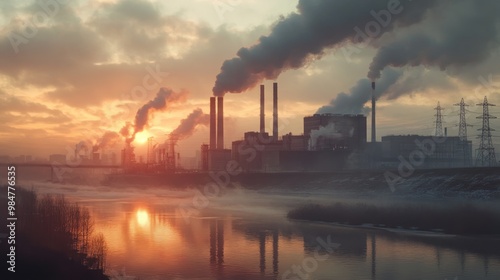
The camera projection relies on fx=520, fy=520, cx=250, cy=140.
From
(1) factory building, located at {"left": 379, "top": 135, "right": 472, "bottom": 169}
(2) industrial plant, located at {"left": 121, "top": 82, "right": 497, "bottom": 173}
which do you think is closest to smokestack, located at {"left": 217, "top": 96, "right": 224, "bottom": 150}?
(2) industrial plant, located at {"left": 121, "top": 82, "right": 497, "bottom": 173}

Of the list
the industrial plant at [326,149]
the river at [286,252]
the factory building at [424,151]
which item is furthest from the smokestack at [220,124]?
the river at [286,252]

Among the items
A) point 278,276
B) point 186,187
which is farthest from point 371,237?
point 186,187

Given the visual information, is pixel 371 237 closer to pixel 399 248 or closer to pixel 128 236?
pixel 399 248

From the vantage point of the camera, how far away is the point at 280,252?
91.8 ft

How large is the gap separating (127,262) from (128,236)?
9936mm

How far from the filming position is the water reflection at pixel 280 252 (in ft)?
75.0

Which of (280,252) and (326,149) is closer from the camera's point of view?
(280,252)

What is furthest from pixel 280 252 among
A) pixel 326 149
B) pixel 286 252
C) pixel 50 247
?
pixel 326 149

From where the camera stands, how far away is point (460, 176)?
194 ft

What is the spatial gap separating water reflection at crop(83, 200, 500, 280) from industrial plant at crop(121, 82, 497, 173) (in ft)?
204

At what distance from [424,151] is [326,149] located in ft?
88.2

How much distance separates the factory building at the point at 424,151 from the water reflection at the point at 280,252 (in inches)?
2837

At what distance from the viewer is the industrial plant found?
335 ft

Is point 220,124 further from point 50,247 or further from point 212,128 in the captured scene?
point 50,247
